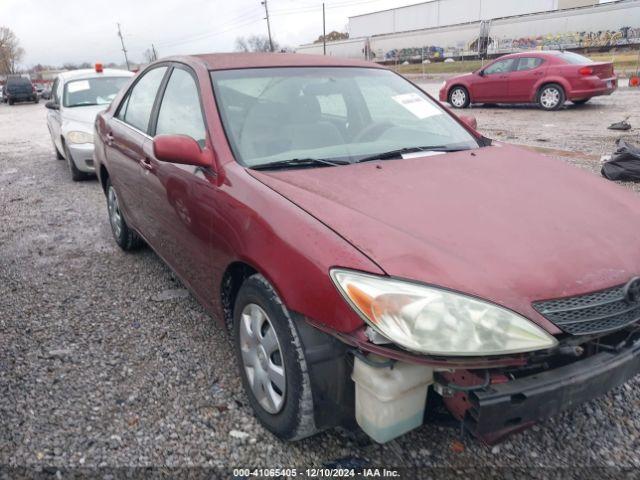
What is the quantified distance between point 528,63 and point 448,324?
13349 millimetres

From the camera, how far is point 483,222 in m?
1.93

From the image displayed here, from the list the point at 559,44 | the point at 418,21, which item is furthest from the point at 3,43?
the point at 559,44

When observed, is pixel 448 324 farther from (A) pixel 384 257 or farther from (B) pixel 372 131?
(B) pixel 372 131

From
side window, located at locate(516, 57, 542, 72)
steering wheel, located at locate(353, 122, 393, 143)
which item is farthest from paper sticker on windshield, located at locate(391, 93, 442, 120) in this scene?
side window, located at locate(516, 57, 542, 72)

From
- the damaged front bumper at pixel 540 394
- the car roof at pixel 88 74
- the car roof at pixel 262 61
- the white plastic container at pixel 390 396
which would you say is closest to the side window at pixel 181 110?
the car roof at pixel 262 61

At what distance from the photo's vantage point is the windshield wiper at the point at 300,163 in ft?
7.74

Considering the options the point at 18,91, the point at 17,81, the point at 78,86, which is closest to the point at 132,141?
the point at 78,86

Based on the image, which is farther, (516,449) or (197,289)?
(197,289)

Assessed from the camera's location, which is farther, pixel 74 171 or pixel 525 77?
pixel 525 77

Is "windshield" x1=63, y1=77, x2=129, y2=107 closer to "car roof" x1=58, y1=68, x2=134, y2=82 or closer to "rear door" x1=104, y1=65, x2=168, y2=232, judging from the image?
"car roof" x1=58, y1=68, x2=134, y2=82

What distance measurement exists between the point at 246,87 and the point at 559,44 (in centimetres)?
5111

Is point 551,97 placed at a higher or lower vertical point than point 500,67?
lower

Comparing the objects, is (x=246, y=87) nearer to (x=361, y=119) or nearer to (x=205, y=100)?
(x=205, y=100)

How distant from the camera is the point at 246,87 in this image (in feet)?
9.04
